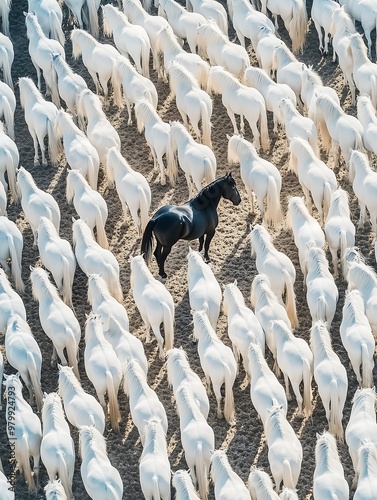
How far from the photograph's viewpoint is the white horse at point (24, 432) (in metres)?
16.6

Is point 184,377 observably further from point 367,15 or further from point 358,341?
point 367,15

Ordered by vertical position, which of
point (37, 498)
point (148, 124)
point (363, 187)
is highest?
point (363, 187)

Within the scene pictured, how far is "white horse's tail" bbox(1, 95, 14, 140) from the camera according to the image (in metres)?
21.1

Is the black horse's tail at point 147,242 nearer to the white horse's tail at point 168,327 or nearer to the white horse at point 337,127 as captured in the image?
the white horse's tail at point 168,327

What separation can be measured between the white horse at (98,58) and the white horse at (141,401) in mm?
5924

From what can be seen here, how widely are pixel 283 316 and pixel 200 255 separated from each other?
1.38 meters

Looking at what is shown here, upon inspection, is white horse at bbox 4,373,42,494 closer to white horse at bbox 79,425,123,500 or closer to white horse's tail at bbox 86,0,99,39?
white horse at bbox 79,425,123,500

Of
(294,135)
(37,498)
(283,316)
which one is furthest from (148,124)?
(37,498)

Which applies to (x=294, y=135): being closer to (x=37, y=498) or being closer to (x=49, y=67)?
(x=49, y=67)

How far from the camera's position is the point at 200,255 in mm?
18625

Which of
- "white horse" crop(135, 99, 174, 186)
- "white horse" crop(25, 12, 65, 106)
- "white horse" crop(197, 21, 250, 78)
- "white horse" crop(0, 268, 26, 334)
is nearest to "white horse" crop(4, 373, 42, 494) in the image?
"white horse" crop(0, 268, 26, 334)

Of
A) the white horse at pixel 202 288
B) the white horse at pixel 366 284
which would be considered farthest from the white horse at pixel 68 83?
the white horse at pixel 366 284

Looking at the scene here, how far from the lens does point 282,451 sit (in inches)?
634

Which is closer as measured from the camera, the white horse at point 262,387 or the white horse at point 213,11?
the white horse at point 262,387
